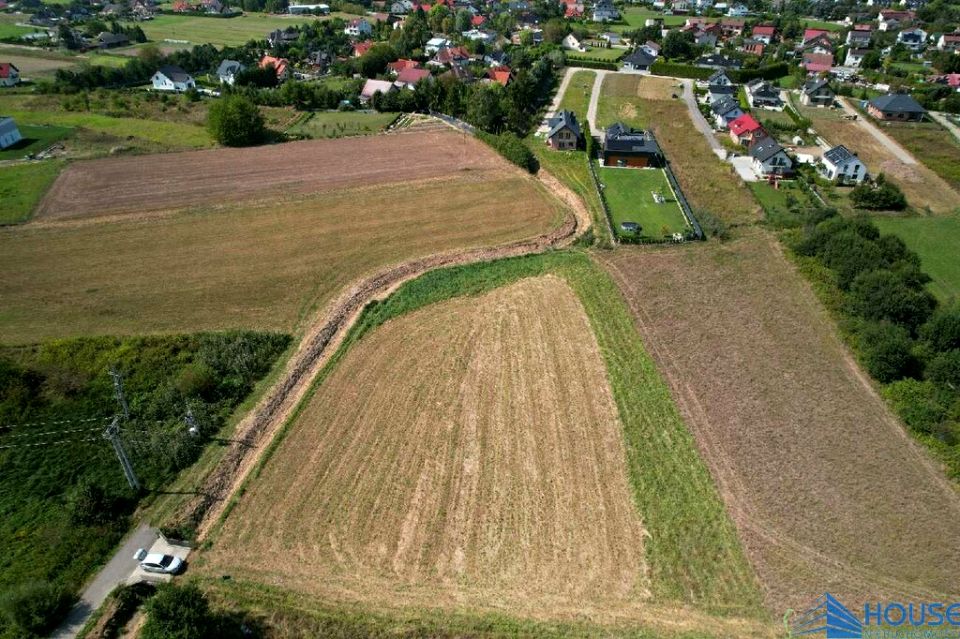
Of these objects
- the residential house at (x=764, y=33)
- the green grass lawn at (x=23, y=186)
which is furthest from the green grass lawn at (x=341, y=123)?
the residential house at (x=764, y=33)

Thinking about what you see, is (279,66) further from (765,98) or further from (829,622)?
(829,622)

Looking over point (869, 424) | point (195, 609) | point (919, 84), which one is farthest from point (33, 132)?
point (919, 84)

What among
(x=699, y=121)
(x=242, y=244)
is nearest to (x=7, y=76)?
(x=242, y=244)

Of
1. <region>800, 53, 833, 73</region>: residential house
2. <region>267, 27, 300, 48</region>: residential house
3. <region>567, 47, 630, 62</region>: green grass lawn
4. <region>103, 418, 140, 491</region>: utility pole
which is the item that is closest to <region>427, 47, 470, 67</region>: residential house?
<region>567, 47, 630, 62</region>: green grass lawn

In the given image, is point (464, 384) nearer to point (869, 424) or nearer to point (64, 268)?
point (869, 424)

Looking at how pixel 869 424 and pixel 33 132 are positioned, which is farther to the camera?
pixel 33 132

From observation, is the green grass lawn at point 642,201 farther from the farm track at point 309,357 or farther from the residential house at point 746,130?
the residential house at point 746,130
